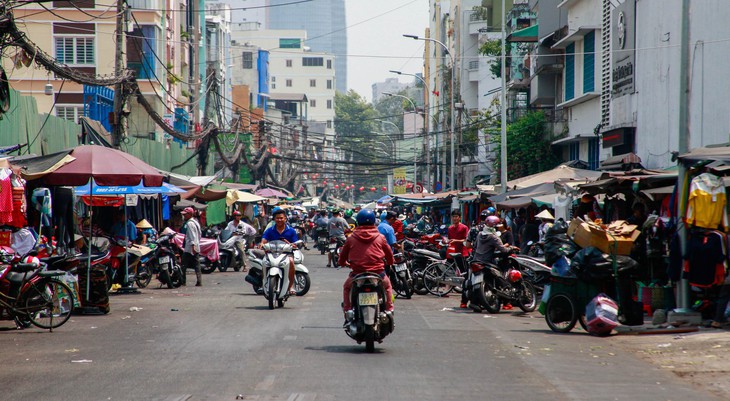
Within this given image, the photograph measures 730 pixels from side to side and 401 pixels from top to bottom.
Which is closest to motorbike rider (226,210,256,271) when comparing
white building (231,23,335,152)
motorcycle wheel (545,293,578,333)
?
motorcycle wheel (545,293,578,333)

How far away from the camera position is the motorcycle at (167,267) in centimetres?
2286

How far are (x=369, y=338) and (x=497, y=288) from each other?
6571mm

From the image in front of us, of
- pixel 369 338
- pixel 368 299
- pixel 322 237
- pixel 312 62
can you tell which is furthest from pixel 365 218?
pixel 312 62

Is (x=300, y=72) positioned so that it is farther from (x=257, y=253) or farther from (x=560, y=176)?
(x=257, y=253)

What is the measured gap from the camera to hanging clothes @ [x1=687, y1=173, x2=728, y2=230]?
13.4 meters

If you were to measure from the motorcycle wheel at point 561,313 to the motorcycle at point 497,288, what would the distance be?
2.93 meters

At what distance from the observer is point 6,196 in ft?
48.7

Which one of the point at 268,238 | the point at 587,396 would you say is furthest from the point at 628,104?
the point at 587,396

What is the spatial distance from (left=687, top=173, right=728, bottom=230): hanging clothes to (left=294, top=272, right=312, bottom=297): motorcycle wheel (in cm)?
896

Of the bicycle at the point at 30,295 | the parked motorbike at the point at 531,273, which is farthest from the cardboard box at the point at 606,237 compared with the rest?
the bicycle at the point at 30,295

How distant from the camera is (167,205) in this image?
35.1 meters

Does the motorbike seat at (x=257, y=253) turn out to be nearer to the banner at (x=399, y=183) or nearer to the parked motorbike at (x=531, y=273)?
the parked motorbike at (x=531, y=273)

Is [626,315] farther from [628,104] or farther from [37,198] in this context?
[628,104]

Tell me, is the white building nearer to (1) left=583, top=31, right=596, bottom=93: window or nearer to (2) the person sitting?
(1) left=583, top=31, right=596, bottom=93: window
